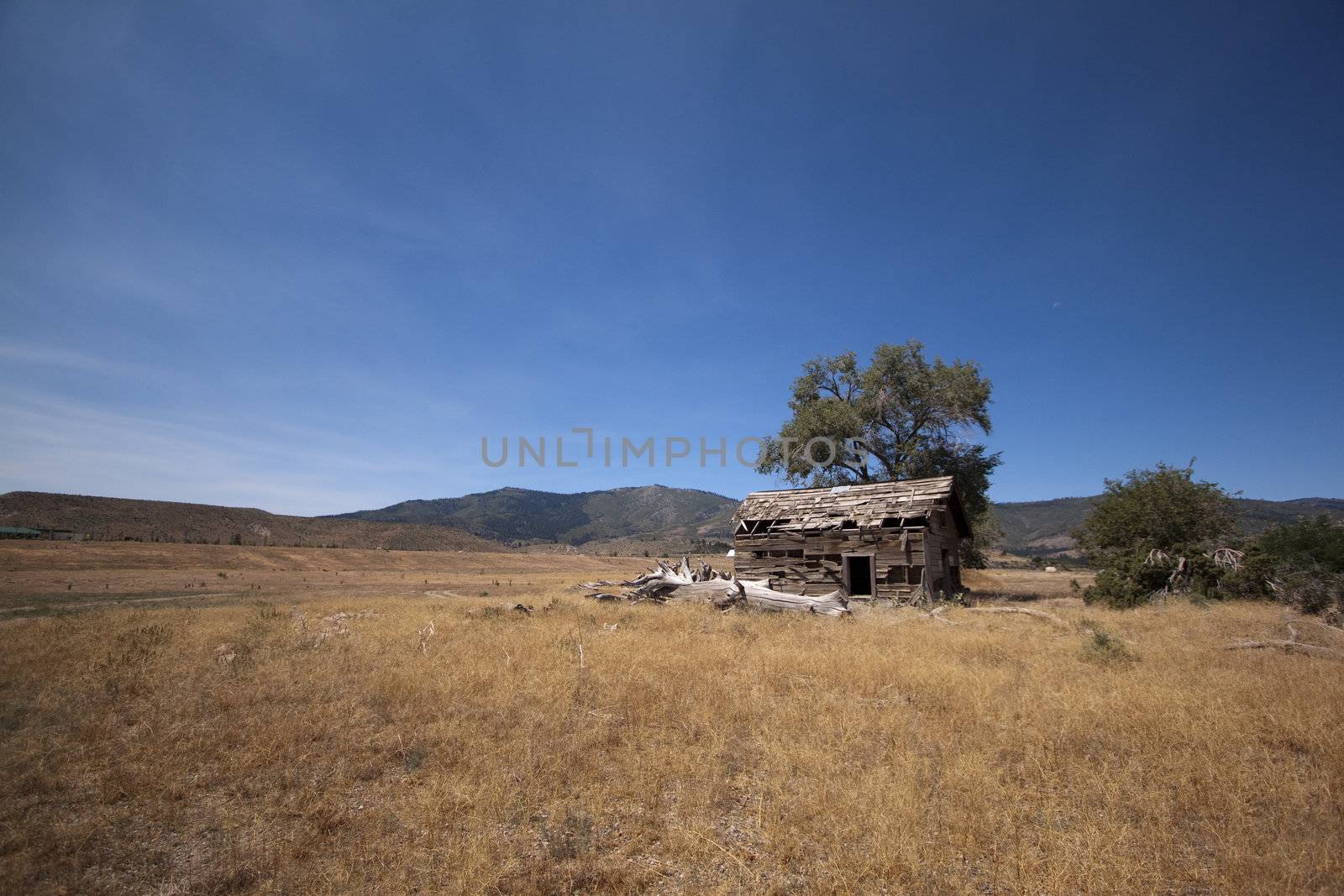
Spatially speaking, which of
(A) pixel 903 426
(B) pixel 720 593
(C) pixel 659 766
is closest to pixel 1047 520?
(A) pixel 903 426

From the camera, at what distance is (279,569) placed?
127 feet

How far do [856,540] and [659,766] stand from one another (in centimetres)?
1602

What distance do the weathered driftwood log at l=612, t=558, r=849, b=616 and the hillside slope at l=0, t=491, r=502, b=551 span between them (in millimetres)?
46714

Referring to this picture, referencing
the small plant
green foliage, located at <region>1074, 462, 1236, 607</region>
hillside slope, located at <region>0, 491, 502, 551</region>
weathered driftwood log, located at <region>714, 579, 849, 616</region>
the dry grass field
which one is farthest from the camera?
hillside slope, located at <region>0, 491, 502, 551</region>

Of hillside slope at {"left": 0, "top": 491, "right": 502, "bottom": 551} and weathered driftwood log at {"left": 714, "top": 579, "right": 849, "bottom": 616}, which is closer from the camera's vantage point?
weathered driftwood log at {"left": 714, "top": 579, "right": 849, "bottom": 616}

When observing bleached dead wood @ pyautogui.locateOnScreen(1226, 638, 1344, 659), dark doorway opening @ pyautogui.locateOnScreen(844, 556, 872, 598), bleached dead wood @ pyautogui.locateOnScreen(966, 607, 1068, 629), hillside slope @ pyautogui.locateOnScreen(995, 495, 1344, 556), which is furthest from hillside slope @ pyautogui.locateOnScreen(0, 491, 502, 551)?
hillside slope @ pyautogui.locateOnScreen(995, 495, 1344, 556)

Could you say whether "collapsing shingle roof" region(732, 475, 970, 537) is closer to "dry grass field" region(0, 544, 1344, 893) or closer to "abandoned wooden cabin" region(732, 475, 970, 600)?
"abandoned wooden cabin" region(732, 475, 970, 600)

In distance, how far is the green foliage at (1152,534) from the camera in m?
19.5

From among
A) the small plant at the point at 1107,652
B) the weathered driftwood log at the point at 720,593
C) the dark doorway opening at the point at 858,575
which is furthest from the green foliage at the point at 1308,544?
the weathered driftwood log at the point at 720,593

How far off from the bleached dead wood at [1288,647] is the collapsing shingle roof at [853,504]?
30.4ft

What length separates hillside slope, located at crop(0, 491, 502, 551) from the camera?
53250mm

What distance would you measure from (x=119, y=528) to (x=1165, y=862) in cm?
7549

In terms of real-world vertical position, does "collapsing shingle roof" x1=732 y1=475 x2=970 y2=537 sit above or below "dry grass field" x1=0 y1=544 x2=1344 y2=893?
above

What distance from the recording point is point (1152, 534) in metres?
22.4
